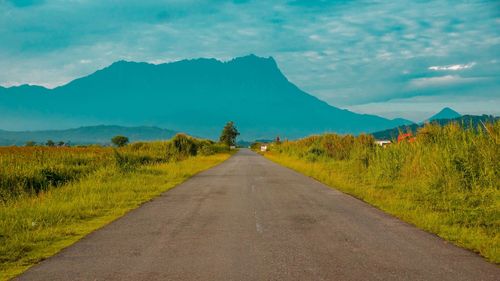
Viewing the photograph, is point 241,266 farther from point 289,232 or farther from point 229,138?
point 229,138

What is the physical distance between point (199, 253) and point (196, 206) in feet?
18.6

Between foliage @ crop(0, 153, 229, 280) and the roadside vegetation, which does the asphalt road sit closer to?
foliage @ crop(0, 153, 229, 280)

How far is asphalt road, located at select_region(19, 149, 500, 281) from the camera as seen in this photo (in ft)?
19.4

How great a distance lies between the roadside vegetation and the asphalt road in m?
0.84

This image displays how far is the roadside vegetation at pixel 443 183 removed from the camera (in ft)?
31.2

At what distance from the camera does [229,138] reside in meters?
150

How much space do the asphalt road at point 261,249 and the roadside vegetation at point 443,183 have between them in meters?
0.84

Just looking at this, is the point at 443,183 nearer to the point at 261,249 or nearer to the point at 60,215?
the point at 261,249

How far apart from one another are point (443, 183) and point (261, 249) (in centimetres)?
962

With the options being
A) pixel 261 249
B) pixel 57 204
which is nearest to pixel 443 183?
pixel 261 249

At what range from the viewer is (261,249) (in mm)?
7273

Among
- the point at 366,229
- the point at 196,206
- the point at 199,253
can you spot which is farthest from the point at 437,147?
the point at 199,253

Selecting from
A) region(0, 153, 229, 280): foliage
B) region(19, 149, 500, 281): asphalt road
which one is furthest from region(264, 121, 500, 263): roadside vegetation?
region(0, 153, 229, 280): foliage

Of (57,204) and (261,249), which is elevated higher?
(57,204)
